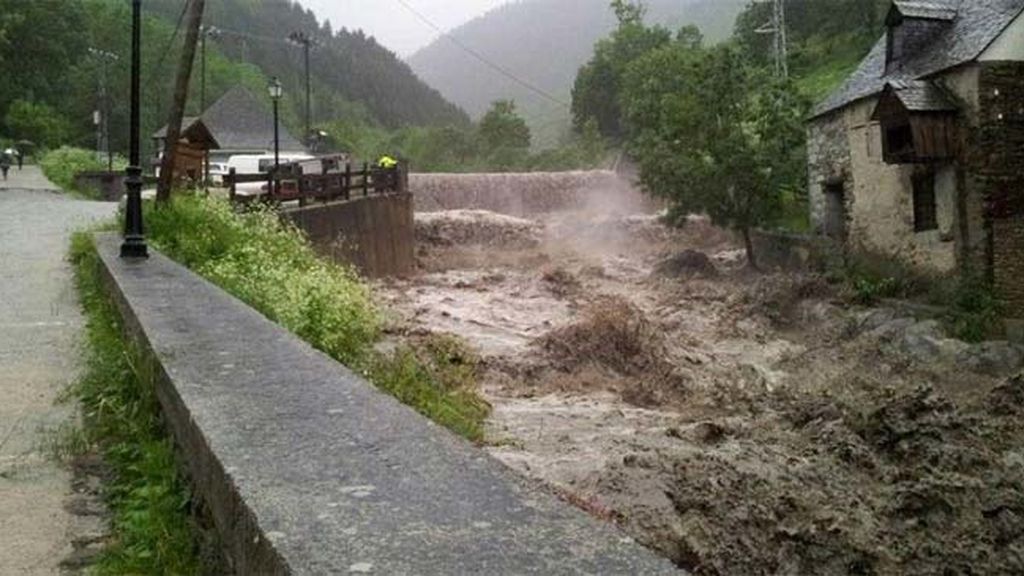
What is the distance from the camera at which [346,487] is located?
9.36 ft

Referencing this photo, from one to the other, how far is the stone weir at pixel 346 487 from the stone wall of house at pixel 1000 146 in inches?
674

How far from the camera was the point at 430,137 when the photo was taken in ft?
273

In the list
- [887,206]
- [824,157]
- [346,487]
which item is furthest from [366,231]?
[346,487]

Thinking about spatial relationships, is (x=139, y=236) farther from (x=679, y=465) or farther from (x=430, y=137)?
(x=430, y=137)

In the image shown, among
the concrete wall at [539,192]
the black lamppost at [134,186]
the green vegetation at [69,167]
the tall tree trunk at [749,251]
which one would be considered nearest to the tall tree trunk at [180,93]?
the black lamppost at [134,186]

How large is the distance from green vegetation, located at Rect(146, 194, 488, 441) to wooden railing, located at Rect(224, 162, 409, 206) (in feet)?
14.0

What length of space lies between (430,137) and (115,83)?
28680 mm

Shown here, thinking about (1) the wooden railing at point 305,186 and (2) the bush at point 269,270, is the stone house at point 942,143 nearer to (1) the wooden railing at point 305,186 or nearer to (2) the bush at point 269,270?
(2) the bush at point 269,270

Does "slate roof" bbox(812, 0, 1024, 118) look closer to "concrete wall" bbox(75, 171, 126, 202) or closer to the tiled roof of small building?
the tiled roof of small building

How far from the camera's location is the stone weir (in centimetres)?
231

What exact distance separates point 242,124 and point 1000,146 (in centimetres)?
5130

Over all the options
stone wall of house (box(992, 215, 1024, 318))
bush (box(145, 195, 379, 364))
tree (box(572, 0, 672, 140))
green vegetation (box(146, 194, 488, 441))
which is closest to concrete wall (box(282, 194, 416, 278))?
bush (box(145, 195, 379, 364))

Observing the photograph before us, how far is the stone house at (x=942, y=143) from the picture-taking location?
18547mm

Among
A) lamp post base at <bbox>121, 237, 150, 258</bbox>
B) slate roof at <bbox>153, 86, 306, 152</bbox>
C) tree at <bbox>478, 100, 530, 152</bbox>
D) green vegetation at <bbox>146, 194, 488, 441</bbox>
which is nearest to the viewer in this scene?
green vegetation at <bbox>146, 194, 488, 441</bbox>
